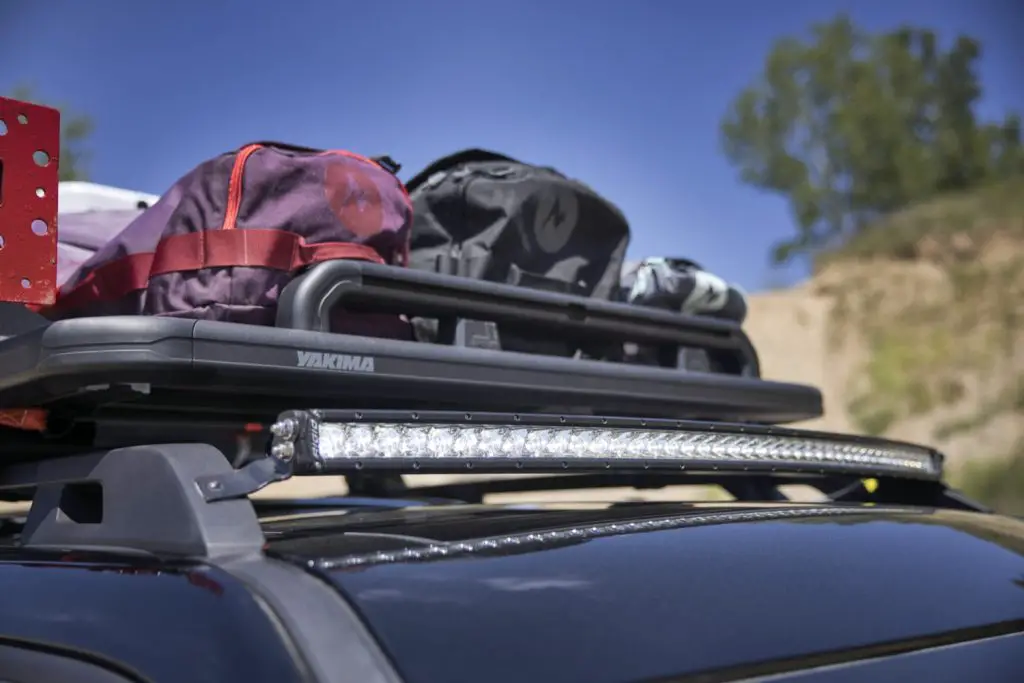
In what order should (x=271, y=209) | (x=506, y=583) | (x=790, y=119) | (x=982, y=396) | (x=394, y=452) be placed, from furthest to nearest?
(x=790, y=119)
(x=982, y=396)
(x=271, y=209)
(x=394, y=452)
(x=506, y=583)

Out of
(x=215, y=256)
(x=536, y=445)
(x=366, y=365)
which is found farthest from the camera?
(x=215, y=256)

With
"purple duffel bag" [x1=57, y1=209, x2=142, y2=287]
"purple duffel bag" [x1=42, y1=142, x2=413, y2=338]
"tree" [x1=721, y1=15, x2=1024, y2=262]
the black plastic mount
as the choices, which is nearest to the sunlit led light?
the black plastic mount

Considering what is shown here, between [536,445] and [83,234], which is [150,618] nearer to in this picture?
[536,445]

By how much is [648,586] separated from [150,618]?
52 cm

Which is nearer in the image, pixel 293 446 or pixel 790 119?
pixel 293 446

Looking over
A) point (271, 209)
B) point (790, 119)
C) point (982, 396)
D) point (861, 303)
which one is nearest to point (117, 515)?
point (271, 209)

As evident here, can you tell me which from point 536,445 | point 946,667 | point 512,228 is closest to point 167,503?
point 536,445

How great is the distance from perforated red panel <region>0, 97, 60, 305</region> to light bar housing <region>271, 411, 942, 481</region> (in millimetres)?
604

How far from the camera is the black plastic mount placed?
126cm

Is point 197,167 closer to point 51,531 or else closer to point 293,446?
point 51,531

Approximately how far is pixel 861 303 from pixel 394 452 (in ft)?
95.9

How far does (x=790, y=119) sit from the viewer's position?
40.0 meters

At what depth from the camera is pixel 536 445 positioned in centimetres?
152

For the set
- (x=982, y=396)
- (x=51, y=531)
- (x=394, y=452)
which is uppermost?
(x=394, y=452)
